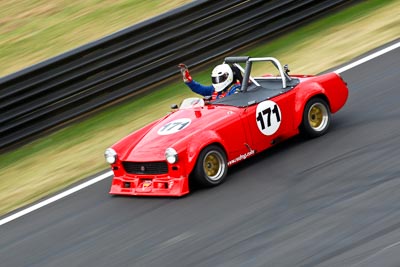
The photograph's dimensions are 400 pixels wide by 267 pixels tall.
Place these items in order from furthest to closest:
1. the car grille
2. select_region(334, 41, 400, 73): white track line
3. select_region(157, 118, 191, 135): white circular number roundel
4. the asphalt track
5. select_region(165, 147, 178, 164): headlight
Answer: select_region(334, 41, 400, 73): white track line, select_region(157, 118, 191, 135): white circular number roundel, the car grille, select_region(165, 147, 178, 164): headlight, the asphalt track

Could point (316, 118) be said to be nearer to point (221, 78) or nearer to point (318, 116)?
point (318, 116)

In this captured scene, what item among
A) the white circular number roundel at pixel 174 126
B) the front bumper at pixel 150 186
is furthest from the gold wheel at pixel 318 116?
the front bumper at pixel 150 186

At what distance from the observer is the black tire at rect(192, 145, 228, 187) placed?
8.41 metres

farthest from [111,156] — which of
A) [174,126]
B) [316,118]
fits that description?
[316,118]

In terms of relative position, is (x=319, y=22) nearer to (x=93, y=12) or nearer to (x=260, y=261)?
(x=93, y=12)

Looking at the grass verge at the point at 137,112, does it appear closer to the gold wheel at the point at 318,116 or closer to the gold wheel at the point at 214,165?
the gold wheel at the point at 214,165

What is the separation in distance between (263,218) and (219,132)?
4.82 feet

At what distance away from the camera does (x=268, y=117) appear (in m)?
9.08

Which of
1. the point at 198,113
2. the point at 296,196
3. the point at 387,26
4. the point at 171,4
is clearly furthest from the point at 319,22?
the point at 296,196

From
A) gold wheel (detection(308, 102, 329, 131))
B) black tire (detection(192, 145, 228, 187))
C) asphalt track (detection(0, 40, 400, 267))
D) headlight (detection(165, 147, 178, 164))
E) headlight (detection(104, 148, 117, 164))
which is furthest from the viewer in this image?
gold wheel (detection(308, 102, 329, 131))

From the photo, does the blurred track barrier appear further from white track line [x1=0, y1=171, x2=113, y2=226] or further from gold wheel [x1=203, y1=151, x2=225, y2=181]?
gold wheel [x1=203, y1=151, x2=225, y2=181]

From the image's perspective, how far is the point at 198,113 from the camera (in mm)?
9008

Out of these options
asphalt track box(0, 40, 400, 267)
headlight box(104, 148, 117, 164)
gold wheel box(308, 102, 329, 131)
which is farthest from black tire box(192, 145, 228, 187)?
gold wheel box(308, 102, 329, 131)

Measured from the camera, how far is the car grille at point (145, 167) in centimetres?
853
